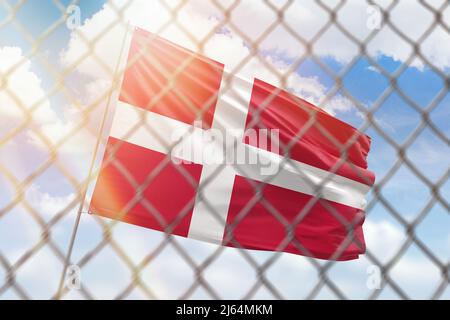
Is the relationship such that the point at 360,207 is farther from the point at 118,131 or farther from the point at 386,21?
the point at 386,21

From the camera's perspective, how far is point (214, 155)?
2846 millimetres

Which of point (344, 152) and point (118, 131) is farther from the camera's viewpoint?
point (118, 131)

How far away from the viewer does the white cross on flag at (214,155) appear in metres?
2.81

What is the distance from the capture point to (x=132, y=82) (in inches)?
120

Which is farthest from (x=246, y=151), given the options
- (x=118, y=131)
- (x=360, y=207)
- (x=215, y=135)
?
(x=360, y=207)

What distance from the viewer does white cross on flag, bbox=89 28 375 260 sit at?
2.81m
